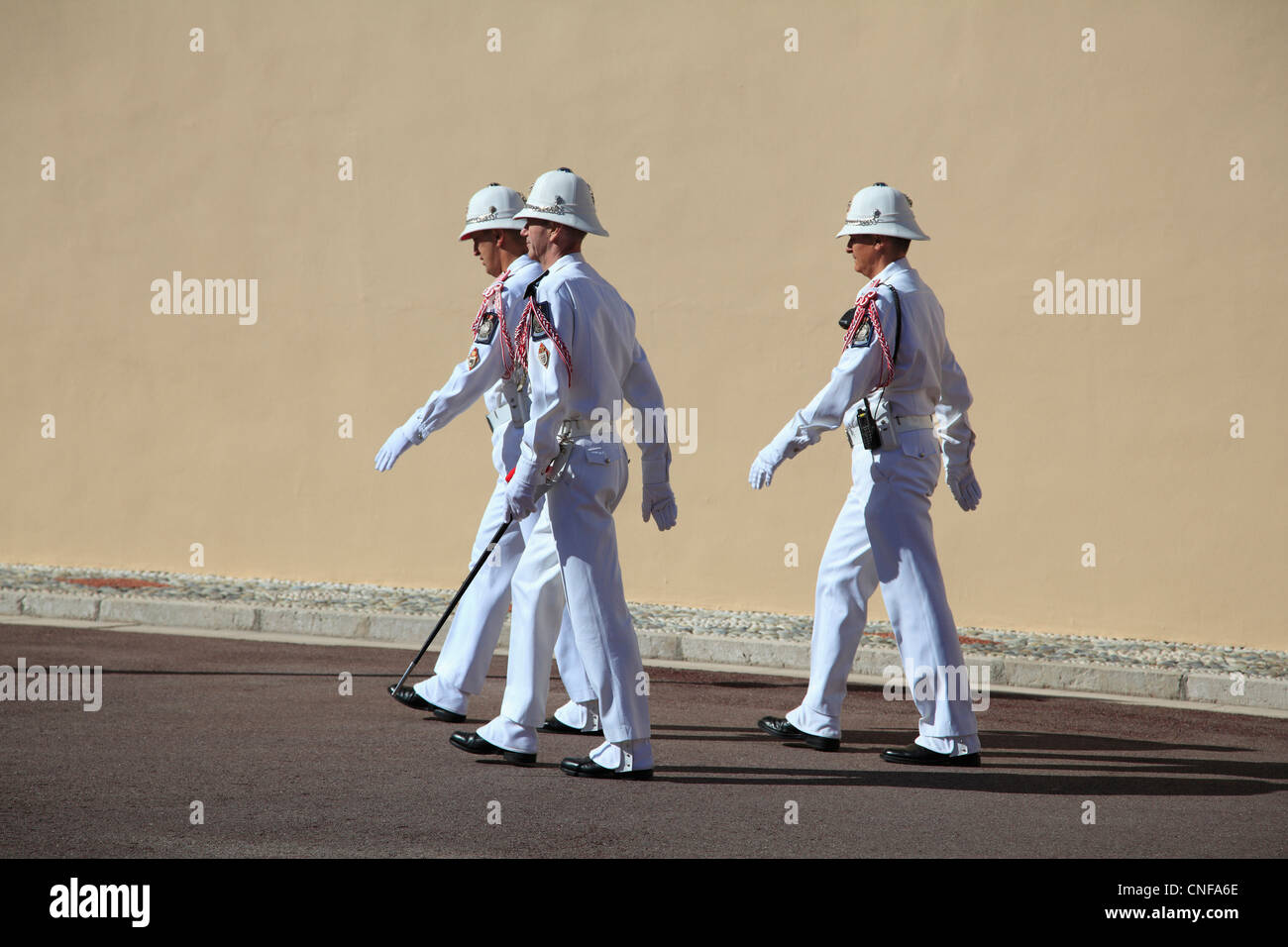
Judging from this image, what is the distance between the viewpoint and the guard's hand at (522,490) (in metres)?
5.50

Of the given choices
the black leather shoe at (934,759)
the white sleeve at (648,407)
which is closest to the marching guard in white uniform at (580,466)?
the white sleeve at (648,407)

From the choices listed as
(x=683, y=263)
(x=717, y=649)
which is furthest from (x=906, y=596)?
(x=683, y=263)

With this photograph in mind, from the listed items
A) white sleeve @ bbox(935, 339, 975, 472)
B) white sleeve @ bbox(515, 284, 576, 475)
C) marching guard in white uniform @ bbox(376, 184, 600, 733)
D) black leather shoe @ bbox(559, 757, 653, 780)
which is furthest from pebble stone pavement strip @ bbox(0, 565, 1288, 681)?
white sleeve @ bbox(515, 284, 576, 475)

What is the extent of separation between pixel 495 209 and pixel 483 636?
1937 millimetres

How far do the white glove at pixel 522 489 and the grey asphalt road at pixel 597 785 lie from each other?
3.28 feet

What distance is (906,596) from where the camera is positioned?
623 centimetres

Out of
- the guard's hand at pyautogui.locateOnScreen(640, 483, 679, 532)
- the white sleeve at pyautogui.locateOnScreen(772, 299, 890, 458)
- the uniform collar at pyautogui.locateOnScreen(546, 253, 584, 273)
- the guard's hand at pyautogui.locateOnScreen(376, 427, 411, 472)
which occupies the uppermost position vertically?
the uniform collar at pyautogui.locateOnScreen(546, 253, 584, 273)

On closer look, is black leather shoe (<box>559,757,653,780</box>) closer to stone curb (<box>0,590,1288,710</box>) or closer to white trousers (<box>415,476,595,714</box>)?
white trousers (<box>415,476,595,714</box>)

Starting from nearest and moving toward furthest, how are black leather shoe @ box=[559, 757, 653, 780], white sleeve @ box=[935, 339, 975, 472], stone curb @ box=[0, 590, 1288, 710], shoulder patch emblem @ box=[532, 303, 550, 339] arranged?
shoulder patch emblem @ box=[532, 303, 550, 339] → black leather shoe @ box=[559, 757, 653, 780] → white sleeve @ box=[935, 339, 975, 472] → stone curb @ box=[0, 590, 1288, 710]

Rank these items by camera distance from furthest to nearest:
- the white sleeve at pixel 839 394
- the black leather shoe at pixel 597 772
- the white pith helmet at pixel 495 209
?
the white pith helmet at pixel 495 209
the white sleeve at pixel 839 394
the black leather shoe at pixel 597 772

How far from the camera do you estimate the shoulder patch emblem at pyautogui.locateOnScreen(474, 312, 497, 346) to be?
6539mm

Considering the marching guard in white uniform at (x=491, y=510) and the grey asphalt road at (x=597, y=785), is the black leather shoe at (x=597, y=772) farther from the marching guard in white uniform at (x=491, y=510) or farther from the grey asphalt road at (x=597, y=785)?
the marching guard in white uniform at (x=491, y=510)

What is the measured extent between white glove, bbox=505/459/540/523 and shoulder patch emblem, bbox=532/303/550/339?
459mm

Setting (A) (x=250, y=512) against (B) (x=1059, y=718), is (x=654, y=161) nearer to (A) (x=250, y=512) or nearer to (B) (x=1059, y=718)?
(A) (x=250, y=512)
